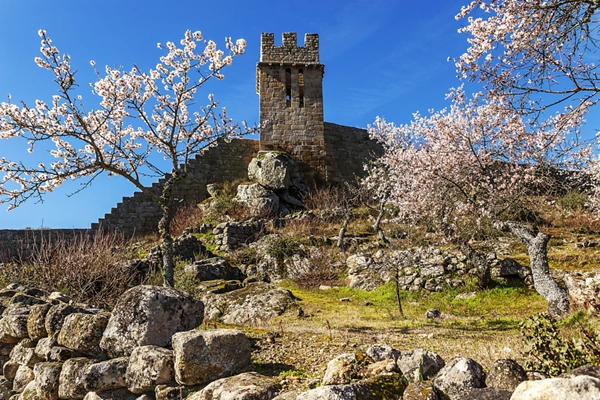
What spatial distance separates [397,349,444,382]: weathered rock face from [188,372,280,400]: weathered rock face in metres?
0.98

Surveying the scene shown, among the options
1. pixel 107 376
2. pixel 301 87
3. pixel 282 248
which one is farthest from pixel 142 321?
pixel 301 87

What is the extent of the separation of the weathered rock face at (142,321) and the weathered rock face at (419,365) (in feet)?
8.03

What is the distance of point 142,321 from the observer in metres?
4.56

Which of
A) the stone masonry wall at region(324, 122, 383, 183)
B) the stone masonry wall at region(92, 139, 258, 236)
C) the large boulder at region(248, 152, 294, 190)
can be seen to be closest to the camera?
the large boulder at region(248, 152, 294, 190)

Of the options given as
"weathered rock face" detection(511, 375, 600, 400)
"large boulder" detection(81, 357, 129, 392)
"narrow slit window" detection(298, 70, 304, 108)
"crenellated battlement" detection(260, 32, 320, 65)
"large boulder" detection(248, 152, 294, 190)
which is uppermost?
"crenellated battlement" detection(260, 32, 320, 65)

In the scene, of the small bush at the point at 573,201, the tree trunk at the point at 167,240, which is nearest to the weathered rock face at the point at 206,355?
the tree trunk at the point at 167,240

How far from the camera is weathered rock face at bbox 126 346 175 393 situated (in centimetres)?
399

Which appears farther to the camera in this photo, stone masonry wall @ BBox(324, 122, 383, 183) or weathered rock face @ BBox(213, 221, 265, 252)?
stone masonry wall @ BBox(324, 122, 383, 183)

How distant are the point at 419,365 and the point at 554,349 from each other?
3.79ft

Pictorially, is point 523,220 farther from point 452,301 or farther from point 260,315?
point 260,315

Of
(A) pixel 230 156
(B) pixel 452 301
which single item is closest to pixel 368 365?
(B) pixel 452 301

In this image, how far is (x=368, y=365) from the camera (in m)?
3.50

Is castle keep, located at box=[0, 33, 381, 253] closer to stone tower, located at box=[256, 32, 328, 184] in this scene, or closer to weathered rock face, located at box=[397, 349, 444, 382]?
stone tower, located at box=[256, 32, 328, 184]

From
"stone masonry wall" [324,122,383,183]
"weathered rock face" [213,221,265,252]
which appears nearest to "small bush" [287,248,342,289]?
"weathered rock face" [213,221,265,252]
